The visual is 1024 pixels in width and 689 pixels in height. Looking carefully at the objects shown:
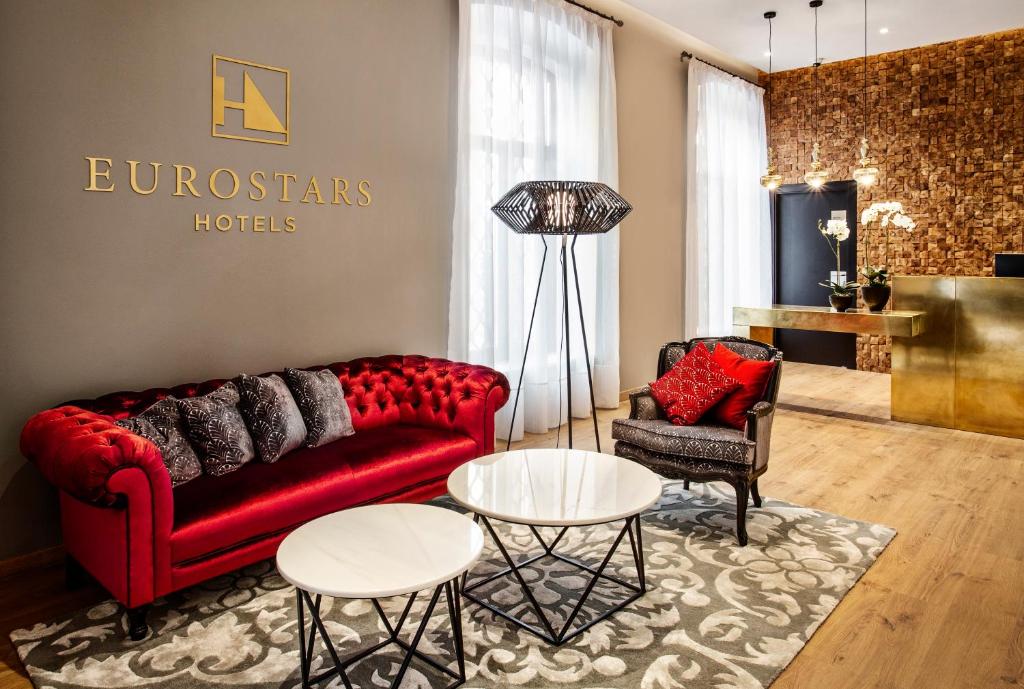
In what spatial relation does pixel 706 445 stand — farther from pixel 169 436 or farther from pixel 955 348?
pixel 955 348

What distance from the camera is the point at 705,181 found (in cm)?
732

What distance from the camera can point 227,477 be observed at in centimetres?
301

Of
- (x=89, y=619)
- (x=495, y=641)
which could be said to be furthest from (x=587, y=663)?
(x=89, y=619)

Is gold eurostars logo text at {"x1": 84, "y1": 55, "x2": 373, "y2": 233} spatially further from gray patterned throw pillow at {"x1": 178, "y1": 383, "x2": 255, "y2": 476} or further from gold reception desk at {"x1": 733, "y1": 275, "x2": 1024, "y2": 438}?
gold reception desk at {"x1": 733, "y1": 275, "x2": 1024, "y2": 438}

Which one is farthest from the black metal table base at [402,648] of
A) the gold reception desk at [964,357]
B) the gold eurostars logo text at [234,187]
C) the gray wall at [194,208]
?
the gold reception desk at [964,357]

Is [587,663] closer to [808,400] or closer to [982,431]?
[982,431]

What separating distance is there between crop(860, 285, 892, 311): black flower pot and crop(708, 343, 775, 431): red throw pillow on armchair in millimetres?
2609

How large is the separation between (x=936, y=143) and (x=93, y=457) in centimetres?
814

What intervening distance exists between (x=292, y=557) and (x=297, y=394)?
5.13ft

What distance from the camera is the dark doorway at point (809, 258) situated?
27.2 feet

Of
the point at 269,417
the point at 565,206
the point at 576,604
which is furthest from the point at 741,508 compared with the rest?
the point at 269,417

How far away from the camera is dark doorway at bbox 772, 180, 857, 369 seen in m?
8.30

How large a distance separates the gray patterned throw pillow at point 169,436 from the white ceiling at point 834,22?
5.14 meters

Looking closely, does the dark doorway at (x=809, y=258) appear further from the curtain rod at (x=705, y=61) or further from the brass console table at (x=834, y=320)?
the brass console table at (x=834, y=320)
